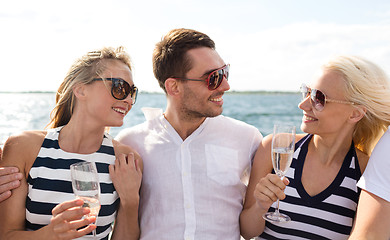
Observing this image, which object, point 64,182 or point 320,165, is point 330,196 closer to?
point 320,165

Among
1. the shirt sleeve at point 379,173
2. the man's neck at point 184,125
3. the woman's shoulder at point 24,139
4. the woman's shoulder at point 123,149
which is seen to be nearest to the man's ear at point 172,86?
the man's neck at point 184,125

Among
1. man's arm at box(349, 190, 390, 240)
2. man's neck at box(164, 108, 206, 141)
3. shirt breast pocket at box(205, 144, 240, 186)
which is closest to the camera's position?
man's arm at box(349, 190, 390, 240)

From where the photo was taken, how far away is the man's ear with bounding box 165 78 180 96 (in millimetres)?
3692

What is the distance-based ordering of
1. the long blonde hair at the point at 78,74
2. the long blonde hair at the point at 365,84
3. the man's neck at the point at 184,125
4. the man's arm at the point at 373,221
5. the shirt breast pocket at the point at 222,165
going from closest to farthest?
the man's arm at the point at 373,221, the long blonde hair at the point at 365,84, the long blonde hair at the point at 78,74, the shirt breast pocket at the point at 222,165, the man's neck at the point at 184,125

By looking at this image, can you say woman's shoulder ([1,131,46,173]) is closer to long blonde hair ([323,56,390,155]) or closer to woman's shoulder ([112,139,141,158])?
woman's shoulder ([112,139,141,158])

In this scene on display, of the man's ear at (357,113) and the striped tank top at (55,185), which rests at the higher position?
the man's ear at (357,113)

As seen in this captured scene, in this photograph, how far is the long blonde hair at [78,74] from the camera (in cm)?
318

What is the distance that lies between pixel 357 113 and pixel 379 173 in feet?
1.92

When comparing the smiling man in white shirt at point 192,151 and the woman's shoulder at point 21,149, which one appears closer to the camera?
the woman's shoulder at point 21,149

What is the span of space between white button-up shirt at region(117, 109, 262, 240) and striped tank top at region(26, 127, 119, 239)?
40 cm

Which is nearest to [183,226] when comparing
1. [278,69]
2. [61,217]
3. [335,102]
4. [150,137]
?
[150,137]

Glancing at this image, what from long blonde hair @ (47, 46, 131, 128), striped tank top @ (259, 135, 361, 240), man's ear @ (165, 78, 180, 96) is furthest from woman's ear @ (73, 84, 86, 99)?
striped tank top @ (259, 135, 361, 240)

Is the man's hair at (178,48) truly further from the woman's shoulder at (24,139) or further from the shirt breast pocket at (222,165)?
the woman's shoulder at (24,139)

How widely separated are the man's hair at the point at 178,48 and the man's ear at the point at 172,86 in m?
0.06
